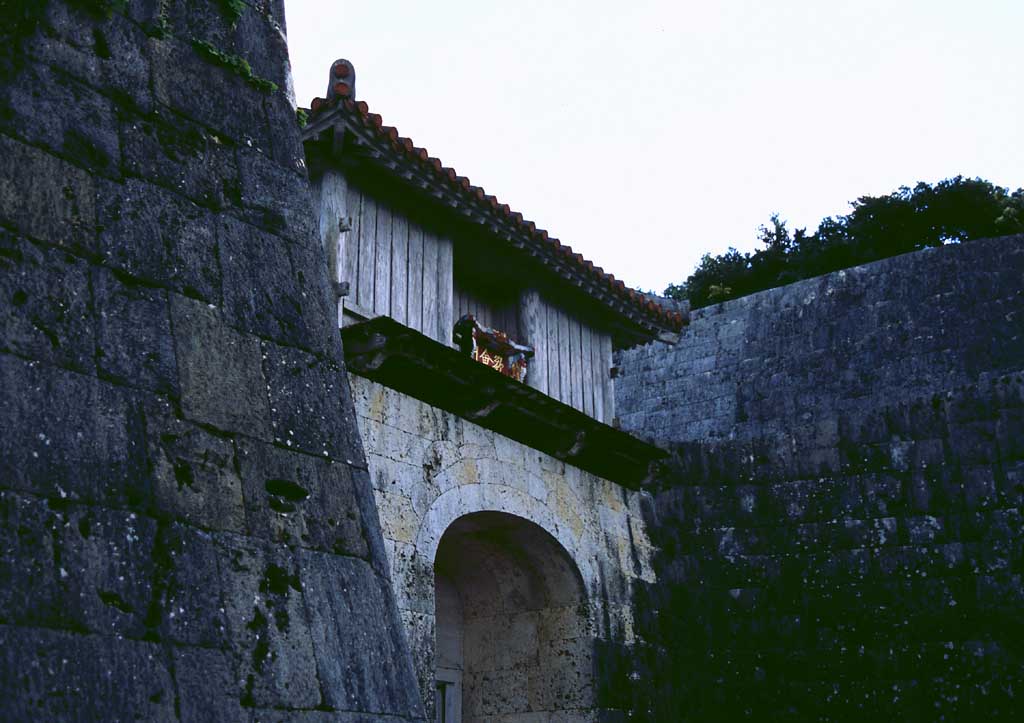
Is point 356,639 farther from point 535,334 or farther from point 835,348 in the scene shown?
point 835,348

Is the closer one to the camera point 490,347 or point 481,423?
point 481,423

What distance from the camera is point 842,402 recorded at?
1681 cm

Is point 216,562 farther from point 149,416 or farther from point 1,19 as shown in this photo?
point 1,19

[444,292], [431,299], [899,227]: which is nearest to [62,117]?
[431,299]

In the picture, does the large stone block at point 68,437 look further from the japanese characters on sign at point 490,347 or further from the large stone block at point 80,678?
the japanese characters on sign at point 490,347

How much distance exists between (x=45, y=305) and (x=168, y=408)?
1.36 ft

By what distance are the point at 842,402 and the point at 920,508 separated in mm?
7432

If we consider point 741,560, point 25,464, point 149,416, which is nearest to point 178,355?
point 149,416

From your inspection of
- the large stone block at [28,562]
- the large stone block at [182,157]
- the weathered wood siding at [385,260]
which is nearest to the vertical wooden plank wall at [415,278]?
the weathered wood siding at [385,260]

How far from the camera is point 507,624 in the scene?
9469 millimetres

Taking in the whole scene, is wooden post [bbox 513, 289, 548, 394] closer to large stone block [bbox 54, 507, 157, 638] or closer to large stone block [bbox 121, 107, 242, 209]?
large stone block [bbox 121, 107, 242, 209]

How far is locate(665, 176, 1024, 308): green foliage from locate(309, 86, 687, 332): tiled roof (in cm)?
1481

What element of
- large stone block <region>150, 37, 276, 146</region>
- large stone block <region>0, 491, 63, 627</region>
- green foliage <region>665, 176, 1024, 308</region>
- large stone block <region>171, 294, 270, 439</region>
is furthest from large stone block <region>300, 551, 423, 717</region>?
green foliage <region>665, 176, 1024, 308</region>

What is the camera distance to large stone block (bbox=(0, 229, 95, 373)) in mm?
2775
